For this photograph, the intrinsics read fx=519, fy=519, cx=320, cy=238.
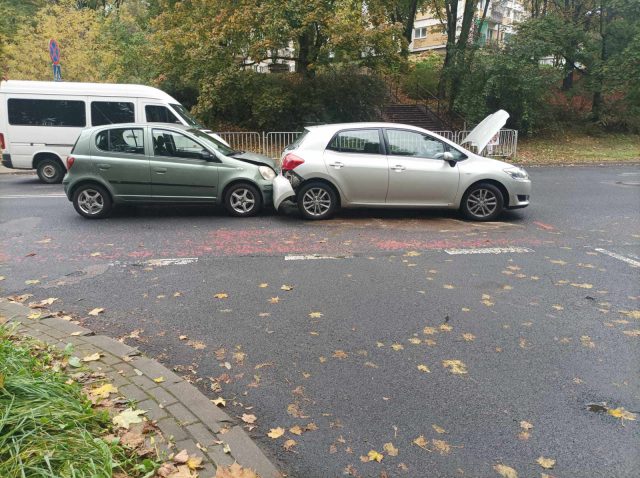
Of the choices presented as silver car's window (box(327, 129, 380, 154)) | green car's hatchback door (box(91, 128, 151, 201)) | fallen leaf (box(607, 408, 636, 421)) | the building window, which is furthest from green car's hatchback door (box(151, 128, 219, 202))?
the building window

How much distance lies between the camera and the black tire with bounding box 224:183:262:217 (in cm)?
934

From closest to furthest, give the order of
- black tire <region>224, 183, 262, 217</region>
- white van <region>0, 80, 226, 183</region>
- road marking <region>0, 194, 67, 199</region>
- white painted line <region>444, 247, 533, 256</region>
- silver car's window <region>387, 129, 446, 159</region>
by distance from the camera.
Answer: white painted line <region>444, 247, 533, 256</region>
silver car's window <region>387, 129, 446, 159</region>
black tire <region>224, 183, 262, 217</region>
road marking <region>0, 194, 67, 199</region>
white van <region>0, 80, 226, 183</region>

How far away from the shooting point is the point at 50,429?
277 cm

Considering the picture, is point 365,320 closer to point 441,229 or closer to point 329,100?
point 441,229

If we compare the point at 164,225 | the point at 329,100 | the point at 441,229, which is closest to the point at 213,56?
the point at 329,100

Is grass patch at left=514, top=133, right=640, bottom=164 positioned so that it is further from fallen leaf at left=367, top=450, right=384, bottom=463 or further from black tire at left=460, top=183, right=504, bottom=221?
fallen leaf at left=367, top=450, right=384, bottom=463

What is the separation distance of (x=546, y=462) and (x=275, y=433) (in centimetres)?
159

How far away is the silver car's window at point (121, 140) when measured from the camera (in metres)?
9.11

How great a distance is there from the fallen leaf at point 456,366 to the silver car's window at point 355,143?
5398mm

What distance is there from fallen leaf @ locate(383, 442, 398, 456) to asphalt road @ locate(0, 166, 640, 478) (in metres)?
0.03

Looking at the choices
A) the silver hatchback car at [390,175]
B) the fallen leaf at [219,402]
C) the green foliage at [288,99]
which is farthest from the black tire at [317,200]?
the green foliage at [288,99]

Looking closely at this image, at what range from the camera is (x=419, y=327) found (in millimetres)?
4719

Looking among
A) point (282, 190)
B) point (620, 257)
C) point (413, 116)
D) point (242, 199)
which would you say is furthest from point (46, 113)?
point (413, 116)

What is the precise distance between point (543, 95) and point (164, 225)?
813 inches
